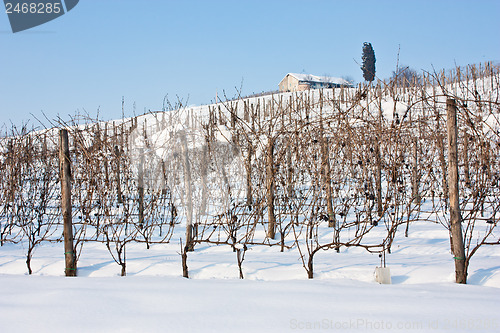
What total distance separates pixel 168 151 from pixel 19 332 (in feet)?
8.97

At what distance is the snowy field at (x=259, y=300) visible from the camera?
6.15 ft

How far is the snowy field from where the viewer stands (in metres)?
1.88

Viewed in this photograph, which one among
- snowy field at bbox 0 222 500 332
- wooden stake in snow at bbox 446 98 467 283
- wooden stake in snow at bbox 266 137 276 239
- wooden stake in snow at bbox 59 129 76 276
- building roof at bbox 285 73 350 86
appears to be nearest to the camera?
snowy field at bbox 0 222 500 332

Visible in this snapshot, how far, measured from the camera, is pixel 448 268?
11.0 ft

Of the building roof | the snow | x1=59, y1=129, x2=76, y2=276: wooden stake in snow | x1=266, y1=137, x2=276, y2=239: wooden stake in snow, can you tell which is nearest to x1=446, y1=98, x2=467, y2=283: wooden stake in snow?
the snow

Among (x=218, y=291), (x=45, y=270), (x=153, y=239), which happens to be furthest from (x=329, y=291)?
(x=153, y=239)

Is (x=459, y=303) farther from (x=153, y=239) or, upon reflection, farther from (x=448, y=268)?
(x=153, y=239)

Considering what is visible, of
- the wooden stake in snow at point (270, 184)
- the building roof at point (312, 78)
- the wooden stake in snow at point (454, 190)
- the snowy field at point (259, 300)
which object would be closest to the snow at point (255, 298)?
the snowy field at point (259, 300)

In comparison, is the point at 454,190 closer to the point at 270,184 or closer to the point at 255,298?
the point at 255,298

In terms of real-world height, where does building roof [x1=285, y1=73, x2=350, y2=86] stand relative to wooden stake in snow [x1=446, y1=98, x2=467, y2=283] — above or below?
above

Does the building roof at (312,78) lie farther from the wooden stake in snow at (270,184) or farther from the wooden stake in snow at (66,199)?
the wooden stake in snow at (66,199)

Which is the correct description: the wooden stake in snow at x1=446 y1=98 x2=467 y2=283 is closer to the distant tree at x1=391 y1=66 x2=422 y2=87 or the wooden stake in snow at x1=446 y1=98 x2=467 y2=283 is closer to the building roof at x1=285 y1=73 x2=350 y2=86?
the distant tree at x1=391 y1=66 x2=422 y2=87

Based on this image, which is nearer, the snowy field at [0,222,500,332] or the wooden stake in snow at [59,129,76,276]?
the snowy field at [0,222,500,332]

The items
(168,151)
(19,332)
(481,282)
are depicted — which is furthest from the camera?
(168,151)
